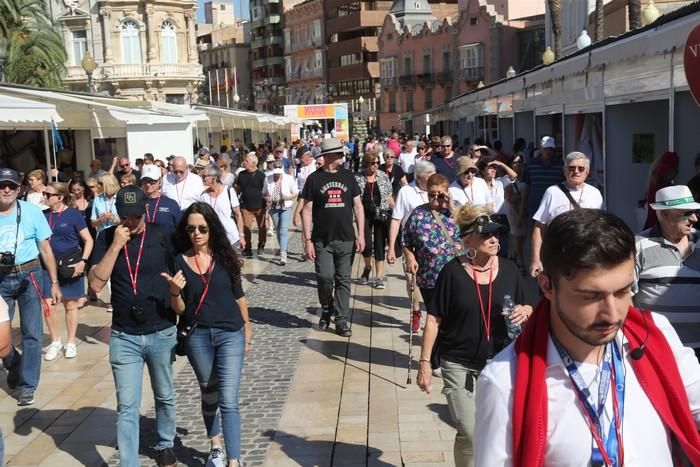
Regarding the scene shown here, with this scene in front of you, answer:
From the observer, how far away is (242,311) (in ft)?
16.0

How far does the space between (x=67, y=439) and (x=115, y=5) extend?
55.2 metres

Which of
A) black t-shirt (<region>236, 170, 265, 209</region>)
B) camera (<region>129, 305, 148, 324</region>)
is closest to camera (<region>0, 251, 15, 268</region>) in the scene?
camera (<region>129, 305, 148, 324</region>)

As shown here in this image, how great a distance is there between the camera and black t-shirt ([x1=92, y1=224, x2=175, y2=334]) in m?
4.75

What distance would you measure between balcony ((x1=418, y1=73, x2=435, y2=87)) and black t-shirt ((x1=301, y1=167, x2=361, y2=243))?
6422cm

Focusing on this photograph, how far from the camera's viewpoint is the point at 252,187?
13297mm

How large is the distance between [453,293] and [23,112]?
30.6 feet

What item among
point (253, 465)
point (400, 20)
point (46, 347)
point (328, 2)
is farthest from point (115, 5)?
point (253, 465)

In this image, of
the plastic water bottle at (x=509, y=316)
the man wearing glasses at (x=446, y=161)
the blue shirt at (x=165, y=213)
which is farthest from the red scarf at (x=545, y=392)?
the man wearing glasses at (x=446, y=161)

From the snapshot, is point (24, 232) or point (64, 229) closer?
point (24, 232)

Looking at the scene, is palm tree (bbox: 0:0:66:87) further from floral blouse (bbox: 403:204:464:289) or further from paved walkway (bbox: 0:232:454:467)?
floral blouse (bbox: 403:204:464:289)

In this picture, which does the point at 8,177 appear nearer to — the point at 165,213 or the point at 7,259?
the point at 7,259

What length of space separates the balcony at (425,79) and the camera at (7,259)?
218 feet

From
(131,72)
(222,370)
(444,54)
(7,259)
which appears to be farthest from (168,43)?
(222,370)

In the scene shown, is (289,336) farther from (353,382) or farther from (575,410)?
(575,410)
